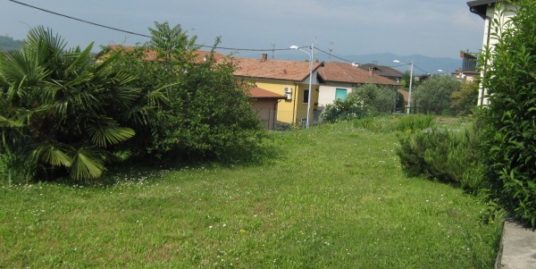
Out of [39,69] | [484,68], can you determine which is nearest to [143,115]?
[39,69]

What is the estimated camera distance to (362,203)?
7.51m

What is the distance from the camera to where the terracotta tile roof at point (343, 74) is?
6112cm

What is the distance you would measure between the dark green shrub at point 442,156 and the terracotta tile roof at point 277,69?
138ft

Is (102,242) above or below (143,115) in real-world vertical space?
below

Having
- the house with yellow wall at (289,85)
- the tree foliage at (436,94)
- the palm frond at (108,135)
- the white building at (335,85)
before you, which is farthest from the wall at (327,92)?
the palm frond at (108,135)

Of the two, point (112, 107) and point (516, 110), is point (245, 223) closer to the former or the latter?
point (516, 110)

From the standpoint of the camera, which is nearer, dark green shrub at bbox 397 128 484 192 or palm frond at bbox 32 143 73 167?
palm frond at bbox 32 143 73 167

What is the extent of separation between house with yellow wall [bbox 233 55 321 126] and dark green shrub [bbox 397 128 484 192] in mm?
41570

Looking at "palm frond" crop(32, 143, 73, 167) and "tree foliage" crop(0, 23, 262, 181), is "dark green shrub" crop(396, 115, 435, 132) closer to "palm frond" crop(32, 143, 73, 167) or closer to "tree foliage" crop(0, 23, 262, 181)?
"tree foliage" crop(0, 23, 262, 181)

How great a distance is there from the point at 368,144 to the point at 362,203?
7639mm

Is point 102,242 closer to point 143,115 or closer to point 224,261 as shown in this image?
point 224,261

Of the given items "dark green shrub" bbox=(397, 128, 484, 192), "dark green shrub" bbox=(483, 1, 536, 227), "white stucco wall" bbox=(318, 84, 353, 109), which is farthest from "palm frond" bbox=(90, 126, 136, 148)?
"white stucco wall" bbox=(318, 84, 353, 109)

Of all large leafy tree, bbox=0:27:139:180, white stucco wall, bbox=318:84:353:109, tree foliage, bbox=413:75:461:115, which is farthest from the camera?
white stucco wall, bbox=318:84:353:109

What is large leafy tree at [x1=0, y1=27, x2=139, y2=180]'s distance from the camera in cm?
784
